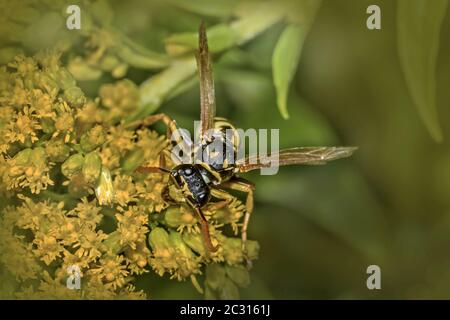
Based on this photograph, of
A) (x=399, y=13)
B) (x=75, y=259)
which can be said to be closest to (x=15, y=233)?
(x=75, y=259)

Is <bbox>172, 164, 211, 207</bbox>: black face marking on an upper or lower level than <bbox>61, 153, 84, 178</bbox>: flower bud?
lower

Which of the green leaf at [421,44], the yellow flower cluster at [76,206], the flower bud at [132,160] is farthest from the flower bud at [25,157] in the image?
the green leaf at [421,44]

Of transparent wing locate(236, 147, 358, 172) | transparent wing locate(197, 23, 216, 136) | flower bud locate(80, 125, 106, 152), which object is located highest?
transparent wing locate(197, 23, 216, 136)

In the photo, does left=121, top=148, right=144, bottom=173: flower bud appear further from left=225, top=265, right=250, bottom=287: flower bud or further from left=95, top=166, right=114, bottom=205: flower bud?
left=225, top=265, right=250, bottom=287: flower bud

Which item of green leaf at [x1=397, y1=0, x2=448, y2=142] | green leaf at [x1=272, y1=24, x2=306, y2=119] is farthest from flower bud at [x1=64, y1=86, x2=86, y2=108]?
green leaf at [x1=397, y1=0, x2=448, y2=142]

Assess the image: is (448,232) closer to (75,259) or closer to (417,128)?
(417,128)

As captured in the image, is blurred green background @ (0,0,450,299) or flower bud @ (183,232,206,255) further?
blurred green background @ (0,0,450,299)
